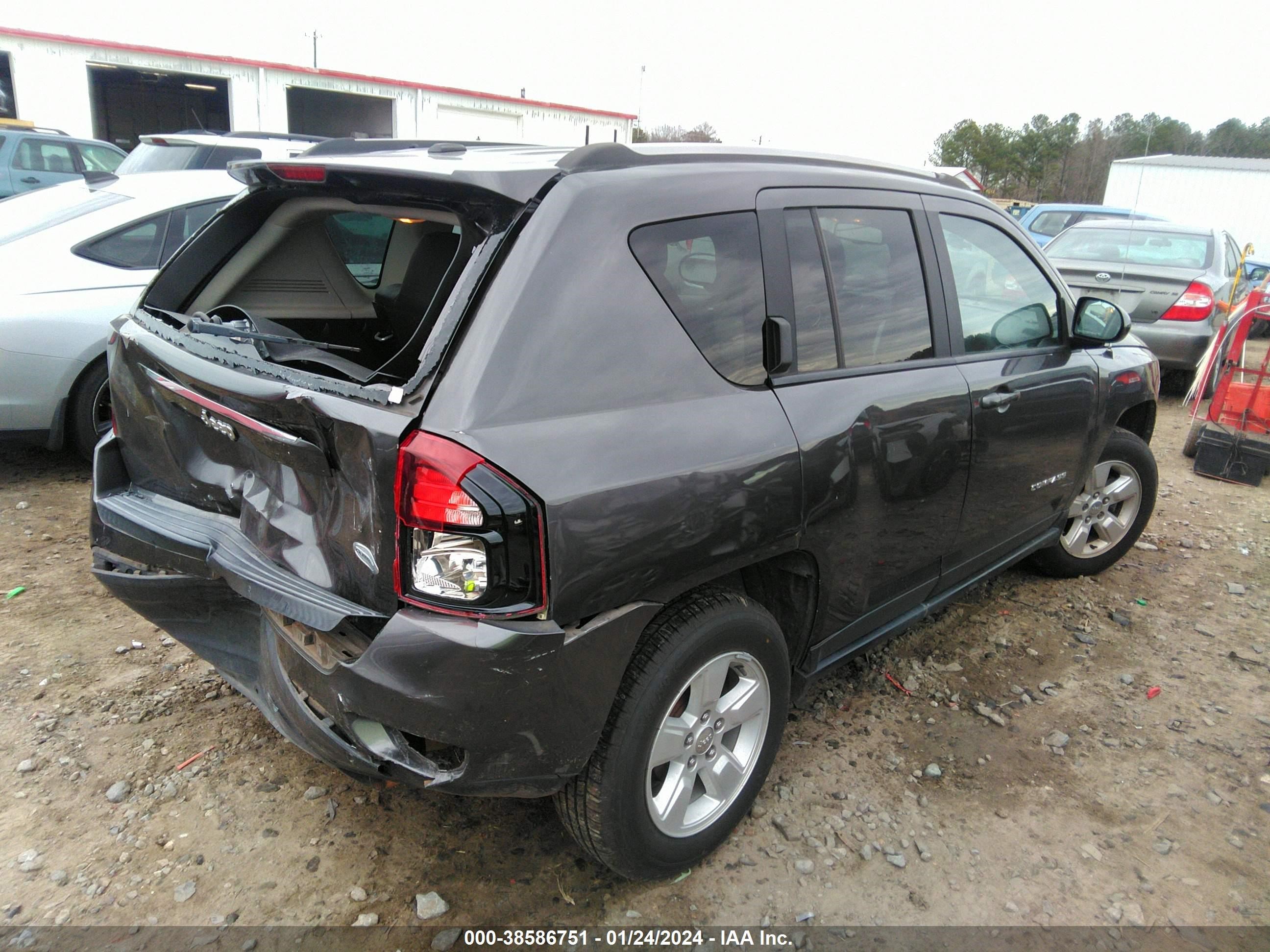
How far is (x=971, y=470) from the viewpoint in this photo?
2.97 m

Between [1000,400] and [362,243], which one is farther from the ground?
[362,243]

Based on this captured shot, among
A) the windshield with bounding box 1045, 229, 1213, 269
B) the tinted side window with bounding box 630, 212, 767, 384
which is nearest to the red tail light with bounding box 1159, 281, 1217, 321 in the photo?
the windshield with bounding box 1045, 229, 1213, 269

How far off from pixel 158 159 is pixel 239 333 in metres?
8.31

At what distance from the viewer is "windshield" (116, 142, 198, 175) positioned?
8648 millimetres

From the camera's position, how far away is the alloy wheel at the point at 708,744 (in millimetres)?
2199

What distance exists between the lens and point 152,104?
86.7 feet

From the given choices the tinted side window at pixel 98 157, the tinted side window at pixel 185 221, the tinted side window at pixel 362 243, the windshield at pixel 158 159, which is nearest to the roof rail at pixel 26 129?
the tinted side window at pixel 98 157

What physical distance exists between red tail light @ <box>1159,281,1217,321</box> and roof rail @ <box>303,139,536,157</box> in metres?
7.55

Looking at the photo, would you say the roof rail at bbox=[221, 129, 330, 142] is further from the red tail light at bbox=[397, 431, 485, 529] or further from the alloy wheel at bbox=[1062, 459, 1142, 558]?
the red tail light at bbox=[397, 431, 485, 529]

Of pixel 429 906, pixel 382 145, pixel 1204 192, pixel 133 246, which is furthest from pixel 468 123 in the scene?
pixel 429 906

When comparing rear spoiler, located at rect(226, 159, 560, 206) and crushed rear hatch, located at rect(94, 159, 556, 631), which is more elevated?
rear spoiler, located at rect(226, 159, 560, 206)

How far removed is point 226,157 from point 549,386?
8787mm

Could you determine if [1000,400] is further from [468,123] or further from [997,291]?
[468,123]

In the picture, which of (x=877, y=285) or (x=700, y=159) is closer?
(x=700, y=159)
